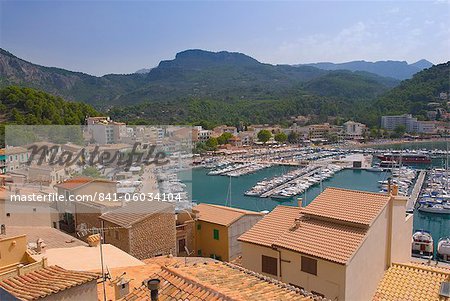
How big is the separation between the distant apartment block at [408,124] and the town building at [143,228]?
81.2 meters

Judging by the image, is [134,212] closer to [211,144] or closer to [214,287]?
[214,287]

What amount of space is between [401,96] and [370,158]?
54.3 meters

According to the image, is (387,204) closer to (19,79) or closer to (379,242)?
(379,242)

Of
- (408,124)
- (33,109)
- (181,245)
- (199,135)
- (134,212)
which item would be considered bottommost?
(181,245)

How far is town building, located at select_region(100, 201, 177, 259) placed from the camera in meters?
9.22

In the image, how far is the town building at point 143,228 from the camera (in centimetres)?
922

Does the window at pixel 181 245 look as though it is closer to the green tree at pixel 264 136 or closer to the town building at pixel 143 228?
→ the town building at pixel 143 228

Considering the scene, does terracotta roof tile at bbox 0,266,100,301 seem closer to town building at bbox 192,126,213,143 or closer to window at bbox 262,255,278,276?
window at bbox 262,255,278,276

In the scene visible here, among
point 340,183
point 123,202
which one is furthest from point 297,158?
point 123,202

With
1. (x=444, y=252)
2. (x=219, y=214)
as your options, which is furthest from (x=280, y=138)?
(x=219, y=214)

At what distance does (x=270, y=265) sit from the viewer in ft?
21.2

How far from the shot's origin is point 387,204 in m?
6.44

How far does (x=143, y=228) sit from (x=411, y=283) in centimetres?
596

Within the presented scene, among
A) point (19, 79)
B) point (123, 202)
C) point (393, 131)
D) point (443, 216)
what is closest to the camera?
point (123, 202)
